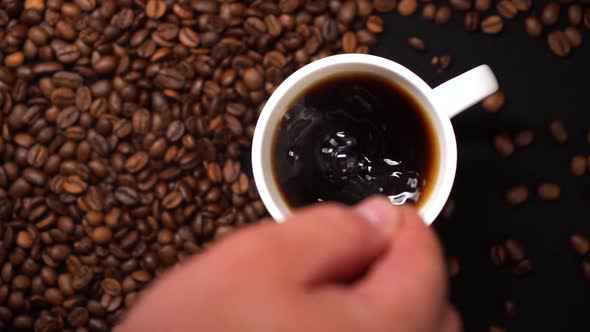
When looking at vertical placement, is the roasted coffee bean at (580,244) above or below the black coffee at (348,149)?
below

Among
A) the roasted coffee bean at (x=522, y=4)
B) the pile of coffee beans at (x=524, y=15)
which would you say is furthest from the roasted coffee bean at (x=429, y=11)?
the roasted coffee bean at (x=522, y=4)

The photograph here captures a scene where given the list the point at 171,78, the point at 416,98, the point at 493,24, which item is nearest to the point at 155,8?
the point at 171,78

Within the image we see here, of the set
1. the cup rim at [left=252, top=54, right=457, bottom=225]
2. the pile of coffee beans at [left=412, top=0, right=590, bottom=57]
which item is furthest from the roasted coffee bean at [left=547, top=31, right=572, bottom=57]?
the cup rim at [left=252, top=54, right=457, bottom=225]

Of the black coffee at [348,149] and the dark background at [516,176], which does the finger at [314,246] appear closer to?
the black coffee at [348,149]

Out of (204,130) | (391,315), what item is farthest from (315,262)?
(204,130)

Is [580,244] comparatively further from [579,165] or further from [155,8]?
[155,8]

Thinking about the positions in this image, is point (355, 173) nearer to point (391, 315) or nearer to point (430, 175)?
point (430, 175)
